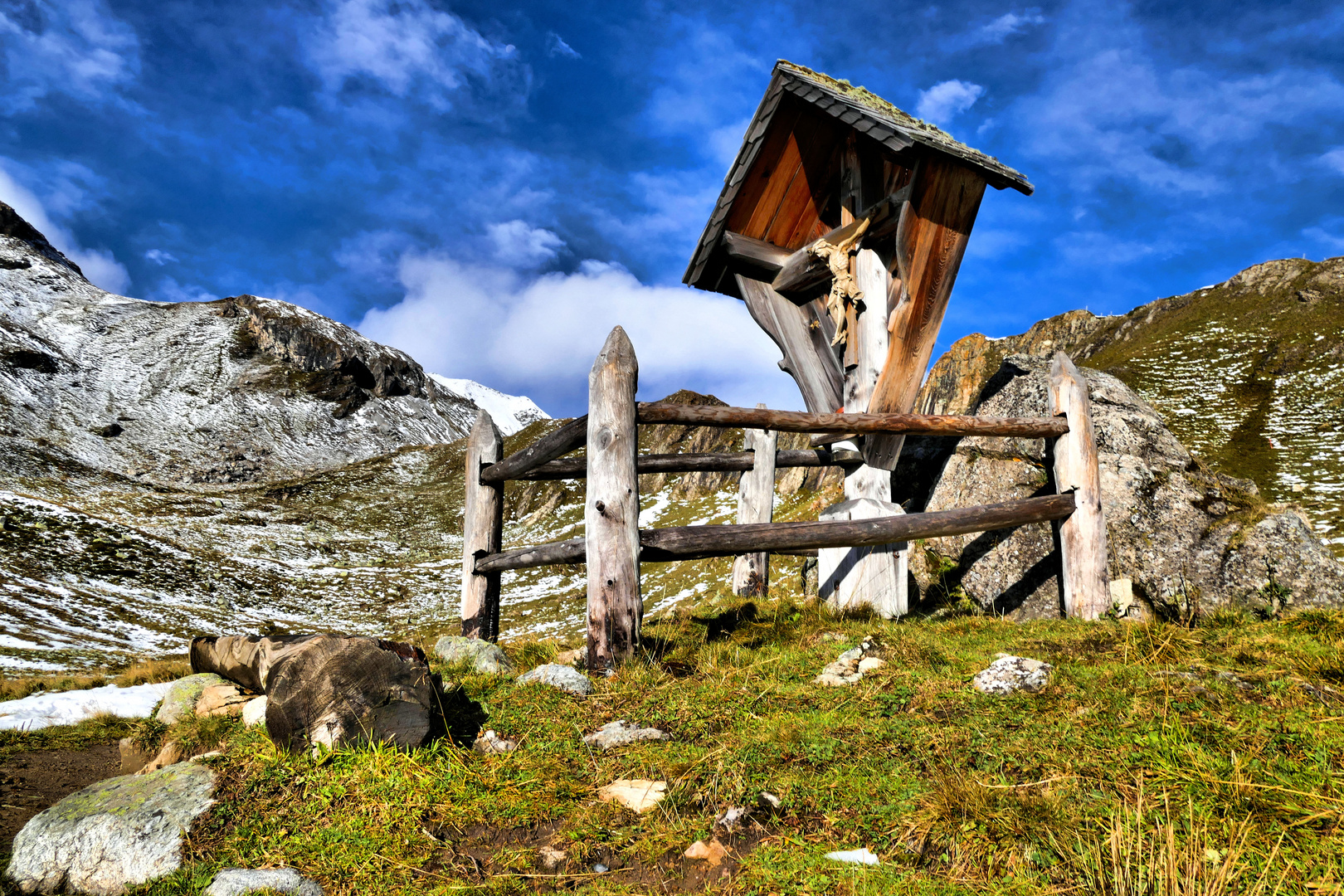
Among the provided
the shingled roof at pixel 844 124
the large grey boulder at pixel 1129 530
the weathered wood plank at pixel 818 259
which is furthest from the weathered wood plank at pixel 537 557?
the large grey boulder at pixel 1129 530

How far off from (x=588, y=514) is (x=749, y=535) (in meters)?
1.30

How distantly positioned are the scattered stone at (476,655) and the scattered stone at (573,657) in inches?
17.0

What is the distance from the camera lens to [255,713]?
4.04 meters

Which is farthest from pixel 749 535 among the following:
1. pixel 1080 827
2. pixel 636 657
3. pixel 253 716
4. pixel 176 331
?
pixel 176 331

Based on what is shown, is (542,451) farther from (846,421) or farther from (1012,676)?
(1012,676)

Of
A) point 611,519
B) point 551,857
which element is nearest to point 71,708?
point 611,519

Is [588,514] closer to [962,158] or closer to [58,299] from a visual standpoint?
[962,158]

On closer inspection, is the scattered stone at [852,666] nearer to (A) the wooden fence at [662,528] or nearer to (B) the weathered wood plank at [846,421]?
(A) the wooden fence at [662,528]

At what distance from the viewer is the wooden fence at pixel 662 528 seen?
16.7ft

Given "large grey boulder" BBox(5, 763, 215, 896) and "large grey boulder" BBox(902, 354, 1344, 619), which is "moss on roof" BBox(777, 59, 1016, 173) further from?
"large grey boulder" BBox(5, 763, 215, 896)

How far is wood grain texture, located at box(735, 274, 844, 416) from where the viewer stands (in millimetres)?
8016

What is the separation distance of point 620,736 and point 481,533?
4.37 meters

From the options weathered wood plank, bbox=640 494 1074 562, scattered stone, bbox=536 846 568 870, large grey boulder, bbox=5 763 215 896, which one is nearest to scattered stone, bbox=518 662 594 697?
weathered wood plank, bbox=640 494 1074 562

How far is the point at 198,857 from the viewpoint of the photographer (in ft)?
9.15
